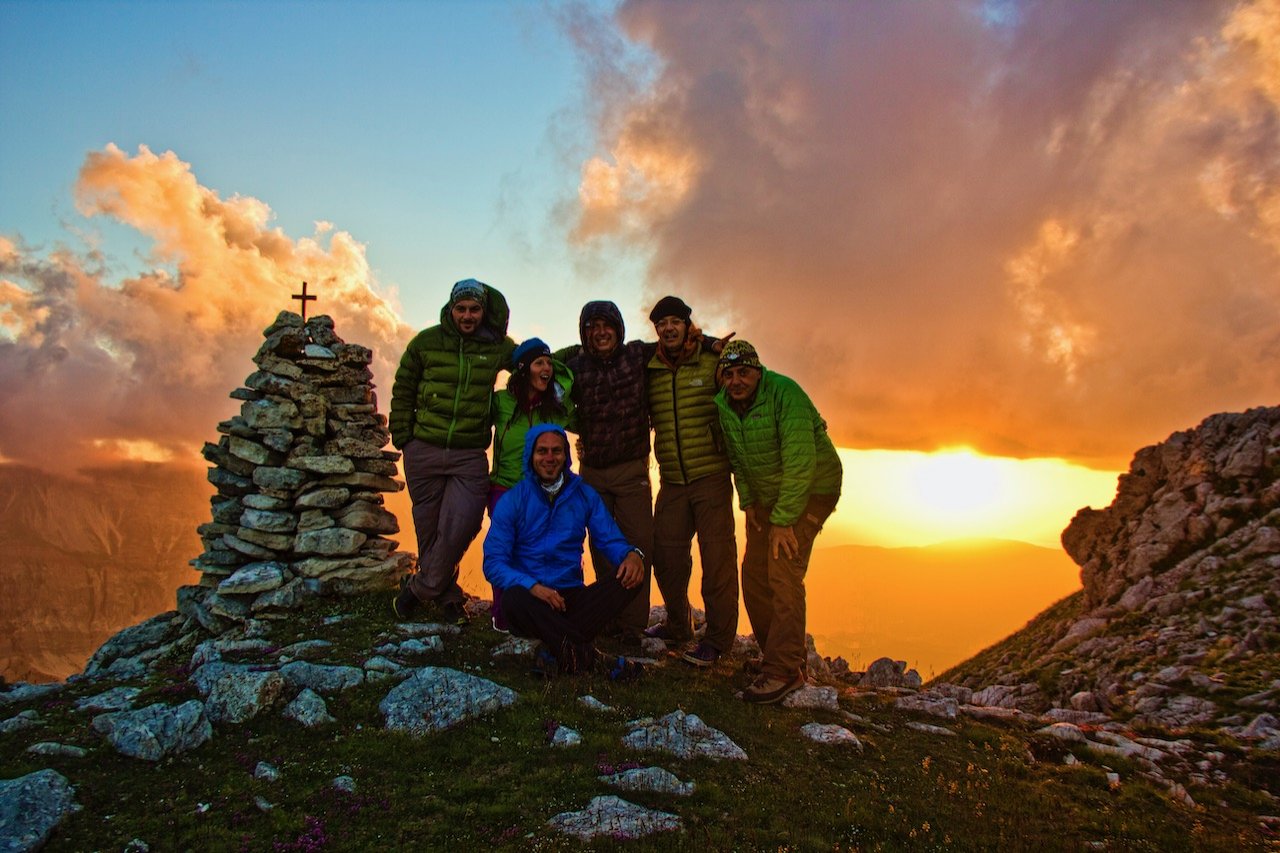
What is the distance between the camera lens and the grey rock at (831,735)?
27.9 feet

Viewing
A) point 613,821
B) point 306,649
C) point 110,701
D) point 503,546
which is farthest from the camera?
point 306,649

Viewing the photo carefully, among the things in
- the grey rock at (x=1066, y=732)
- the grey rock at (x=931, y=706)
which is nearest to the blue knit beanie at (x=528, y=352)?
the grey rock at (x=931, y=706)

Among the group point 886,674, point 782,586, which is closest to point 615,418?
point 782,586

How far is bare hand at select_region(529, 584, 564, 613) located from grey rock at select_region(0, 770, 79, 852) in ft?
16.1

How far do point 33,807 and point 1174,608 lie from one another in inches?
855

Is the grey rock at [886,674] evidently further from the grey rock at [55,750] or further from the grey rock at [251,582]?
the grey rock at [55,750]

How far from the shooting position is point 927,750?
29.3 ft

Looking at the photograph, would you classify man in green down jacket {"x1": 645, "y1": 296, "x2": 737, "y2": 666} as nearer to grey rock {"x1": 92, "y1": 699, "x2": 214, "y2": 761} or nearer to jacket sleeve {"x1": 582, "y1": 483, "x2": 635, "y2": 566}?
jacket sleeve {"x1": 582, "y1": 483, "x2": 635, "y2": 566}

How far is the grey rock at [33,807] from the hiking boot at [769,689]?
7694 mm

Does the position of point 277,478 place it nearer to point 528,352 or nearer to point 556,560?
point 528,352

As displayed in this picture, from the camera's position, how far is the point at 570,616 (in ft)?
30.7

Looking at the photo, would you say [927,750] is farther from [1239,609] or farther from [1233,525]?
[1233,525]

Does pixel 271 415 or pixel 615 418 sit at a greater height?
pixel 615 418

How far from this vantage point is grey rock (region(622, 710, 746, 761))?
7.36 metres
